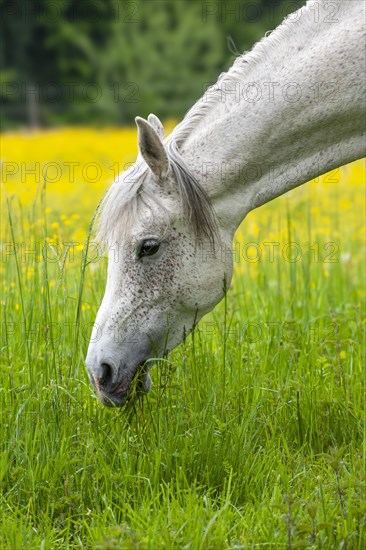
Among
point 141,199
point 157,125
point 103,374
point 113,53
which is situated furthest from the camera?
point 113,53

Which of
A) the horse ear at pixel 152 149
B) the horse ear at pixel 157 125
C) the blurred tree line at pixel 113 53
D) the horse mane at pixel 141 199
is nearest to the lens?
the horse ear at pixel 152 149

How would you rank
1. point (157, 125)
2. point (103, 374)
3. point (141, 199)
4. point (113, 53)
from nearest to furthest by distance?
1. point (103, 374)
2. point (141, 199)
3. point (157, 125)
4. point (113, 53)

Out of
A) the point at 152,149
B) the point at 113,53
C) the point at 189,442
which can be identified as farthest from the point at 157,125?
the point at 113,53

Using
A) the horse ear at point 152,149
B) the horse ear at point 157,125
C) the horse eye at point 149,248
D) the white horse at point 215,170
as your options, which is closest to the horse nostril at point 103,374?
the white horse at point 215,170

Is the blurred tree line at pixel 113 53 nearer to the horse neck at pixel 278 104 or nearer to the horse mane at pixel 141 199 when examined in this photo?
the horse neck at pixel 278 104

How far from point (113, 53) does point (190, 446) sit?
117ft

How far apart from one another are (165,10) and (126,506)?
3824 cm

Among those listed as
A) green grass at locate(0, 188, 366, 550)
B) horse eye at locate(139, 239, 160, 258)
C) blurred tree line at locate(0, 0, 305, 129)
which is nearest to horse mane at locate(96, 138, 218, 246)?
horse eye at locate(139, 239, 160, 258)

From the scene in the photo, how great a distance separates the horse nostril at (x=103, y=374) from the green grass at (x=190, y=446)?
0.27 m

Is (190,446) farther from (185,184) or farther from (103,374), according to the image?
(185,184)

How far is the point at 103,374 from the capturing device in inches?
141

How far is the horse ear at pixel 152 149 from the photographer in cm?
354

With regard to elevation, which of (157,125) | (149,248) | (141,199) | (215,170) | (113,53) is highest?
(113,53)

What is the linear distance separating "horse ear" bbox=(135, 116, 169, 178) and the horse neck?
16cm
